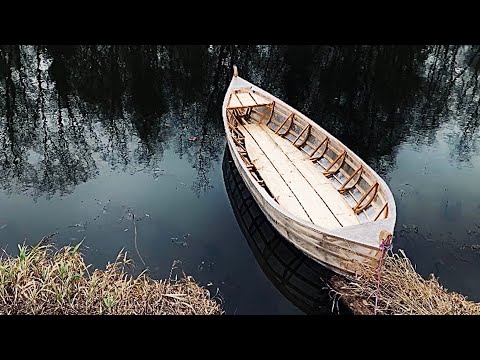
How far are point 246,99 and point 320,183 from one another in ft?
9.03

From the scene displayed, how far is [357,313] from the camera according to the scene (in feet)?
18.3

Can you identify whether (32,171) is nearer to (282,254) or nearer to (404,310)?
(282,254)

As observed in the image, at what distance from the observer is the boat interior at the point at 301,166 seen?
6.64m

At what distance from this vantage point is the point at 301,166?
784cm

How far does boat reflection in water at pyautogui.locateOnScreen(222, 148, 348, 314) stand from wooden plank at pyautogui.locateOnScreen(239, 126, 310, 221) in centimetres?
45

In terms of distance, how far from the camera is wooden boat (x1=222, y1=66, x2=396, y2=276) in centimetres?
566

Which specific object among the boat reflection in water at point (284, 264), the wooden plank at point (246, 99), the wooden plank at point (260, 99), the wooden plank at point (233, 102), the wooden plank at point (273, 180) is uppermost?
the wooden plank at point (260, 99)

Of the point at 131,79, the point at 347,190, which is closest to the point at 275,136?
the point at 347,190

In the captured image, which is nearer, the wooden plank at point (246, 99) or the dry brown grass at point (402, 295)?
the dry brown grass at point (402, 295)

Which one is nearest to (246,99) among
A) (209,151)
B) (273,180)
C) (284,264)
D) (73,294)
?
(209,151)

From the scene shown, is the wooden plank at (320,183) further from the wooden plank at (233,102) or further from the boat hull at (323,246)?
the wooden plank at (233,102)

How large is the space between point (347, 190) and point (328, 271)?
1368 millimetres

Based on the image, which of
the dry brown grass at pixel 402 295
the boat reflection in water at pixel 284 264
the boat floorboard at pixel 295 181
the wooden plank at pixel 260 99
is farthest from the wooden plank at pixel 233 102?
the dry brown grass at pixel 402 295

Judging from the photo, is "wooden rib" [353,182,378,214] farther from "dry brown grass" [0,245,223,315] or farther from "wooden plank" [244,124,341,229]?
"dry brown grass" [0,245,223,315]
